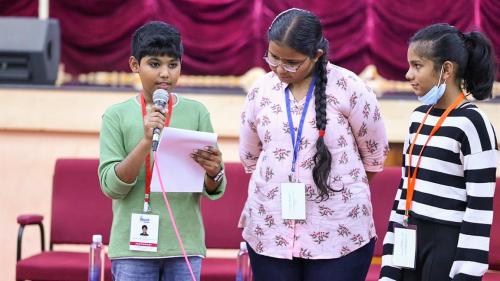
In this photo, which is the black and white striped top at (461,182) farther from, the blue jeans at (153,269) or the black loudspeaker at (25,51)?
the black loudspeaker at (25,51)

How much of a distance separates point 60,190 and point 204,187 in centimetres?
231

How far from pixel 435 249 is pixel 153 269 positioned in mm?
918

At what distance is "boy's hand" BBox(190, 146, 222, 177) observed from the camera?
2.93 metres

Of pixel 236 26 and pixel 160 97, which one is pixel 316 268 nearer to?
pixel 160 97

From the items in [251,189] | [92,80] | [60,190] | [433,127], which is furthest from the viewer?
[92,80]

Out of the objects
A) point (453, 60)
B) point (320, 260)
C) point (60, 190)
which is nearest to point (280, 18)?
point (453, 60)

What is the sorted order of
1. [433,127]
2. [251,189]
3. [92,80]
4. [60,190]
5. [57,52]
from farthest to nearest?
[92,80], [57,52], [60,190], [251,189], [433,127]

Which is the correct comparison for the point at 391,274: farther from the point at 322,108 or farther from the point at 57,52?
the point at 57,52

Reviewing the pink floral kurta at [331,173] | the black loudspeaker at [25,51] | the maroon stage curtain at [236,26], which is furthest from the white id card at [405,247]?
the maroon stage curtain at [236,26]

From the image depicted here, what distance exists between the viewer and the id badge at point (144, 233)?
2.89 m

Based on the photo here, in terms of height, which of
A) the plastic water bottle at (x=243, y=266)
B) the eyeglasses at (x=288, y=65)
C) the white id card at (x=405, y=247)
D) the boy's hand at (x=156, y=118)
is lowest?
the plastic water bottle at (x=243, y=266)

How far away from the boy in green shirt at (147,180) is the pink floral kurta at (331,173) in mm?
190

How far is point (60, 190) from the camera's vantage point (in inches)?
203

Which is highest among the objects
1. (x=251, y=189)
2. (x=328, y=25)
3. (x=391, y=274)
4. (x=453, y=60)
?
(x=328, y=25)
